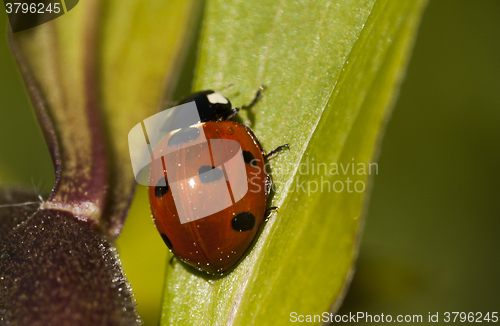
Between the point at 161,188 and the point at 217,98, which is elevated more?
the point at 217,98

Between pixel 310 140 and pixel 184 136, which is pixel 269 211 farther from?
pixel 184 136

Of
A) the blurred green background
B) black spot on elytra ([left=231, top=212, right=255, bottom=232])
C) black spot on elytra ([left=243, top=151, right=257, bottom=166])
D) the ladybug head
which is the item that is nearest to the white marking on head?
the ladybug head

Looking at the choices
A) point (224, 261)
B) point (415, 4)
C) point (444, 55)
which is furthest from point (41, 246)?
point (444, 55)

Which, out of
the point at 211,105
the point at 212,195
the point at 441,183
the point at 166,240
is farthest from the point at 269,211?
the point at 441,183

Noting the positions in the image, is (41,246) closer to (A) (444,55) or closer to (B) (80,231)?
(B) (80,231)

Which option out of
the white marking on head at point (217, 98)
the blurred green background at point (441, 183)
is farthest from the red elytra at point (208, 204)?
the blurred green background at point (441, 183)

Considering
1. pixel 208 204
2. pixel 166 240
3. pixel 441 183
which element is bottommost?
pixel 441 183
